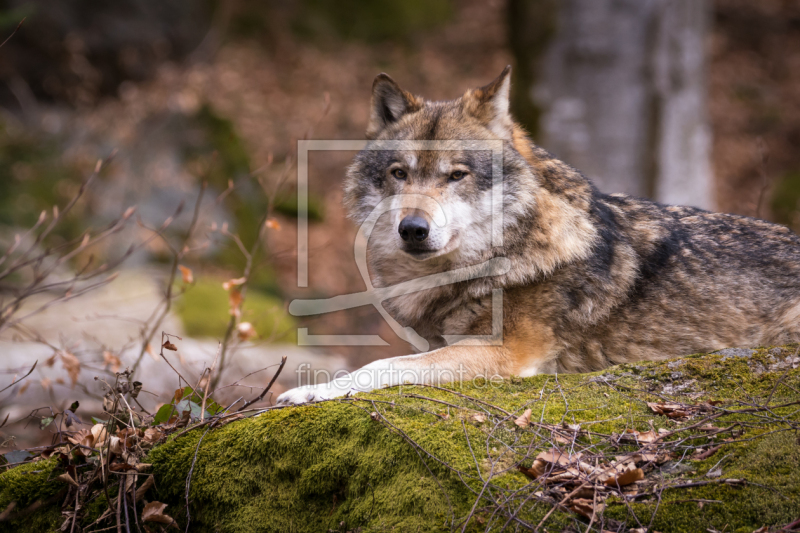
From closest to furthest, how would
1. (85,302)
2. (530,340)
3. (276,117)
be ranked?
(530,340) < (85,302) < (276,117)

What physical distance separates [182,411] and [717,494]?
8.04 ft

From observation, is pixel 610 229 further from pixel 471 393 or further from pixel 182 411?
pixel 182 411

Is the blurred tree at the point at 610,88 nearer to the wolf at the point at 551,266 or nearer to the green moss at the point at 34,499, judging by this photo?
the wolf at the point at 551,266

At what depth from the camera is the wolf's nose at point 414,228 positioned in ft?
12.3

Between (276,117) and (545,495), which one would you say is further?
(276,117)

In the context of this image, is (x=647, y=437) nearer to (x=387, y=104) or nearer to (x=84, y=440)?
(x=84, y=440)

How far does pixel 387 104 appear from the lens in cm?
453

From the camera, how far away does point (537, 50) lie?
9.09 metres

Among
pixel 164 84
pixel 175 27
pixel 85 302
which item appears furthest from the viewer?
pixel 175 27

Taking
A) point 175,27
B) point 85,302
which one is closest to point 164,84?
point 175,27

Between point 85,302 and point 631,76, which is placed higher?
point 631,76

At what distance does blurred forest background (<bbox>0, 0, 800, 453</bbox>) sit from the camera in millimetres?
7234

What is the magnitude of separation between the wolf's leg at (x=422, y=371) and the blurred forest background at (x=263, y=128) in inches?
57.7

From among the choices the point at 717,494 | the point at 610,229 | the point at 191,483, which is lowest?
the point at 191,483
